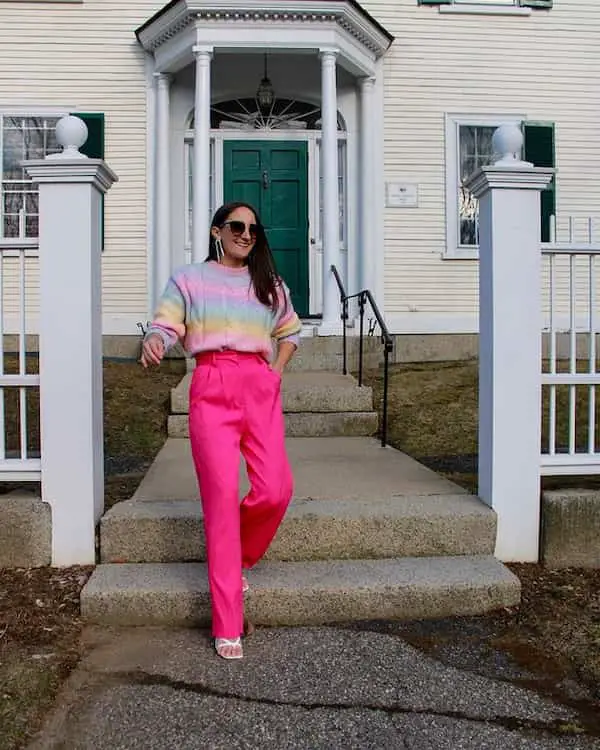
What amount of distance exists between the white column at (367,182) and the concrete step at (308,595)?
6.43 meters

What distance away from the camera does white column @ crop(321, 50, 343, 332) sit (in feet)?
28.0

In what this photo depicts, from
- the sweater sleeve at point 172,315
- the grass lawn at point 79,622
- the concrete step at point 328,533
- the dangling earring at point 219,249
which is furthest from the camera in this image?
the concrete step at point 328,533

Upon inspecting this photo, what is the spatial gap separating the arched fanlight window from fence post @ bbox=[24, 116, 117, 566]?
6514 millimetres

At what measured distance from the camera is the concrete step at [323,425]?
6055mm

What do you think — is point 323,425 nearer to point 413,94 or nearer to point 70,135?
point 70,135

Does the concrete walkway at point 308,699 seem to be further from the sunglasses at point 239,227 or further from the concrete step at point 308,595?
the sunglasses at point 239,227

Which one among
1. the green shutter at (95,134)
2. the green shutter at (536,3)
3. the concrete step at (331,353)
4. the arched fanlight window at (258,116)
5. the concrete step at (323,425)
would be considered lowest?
the concrete step at (323,425)

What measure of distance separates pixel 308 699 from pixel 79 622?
3.65 ft

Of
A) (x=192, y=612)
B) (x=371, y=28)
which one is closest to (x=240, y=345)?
(x=192, y=612)

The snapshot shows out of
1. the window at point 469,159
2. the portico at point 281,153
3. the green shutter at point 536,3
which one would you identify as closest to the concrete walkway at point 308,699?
the portico at point 281,153

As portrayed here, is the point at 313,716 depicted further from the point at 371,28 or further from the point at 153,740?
the point at 371,28

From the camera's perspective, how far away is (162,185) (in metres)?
9.25

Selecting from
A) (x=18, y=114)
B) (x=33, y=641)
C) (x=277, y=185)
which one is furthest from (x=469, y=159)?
(x=33, y=641)

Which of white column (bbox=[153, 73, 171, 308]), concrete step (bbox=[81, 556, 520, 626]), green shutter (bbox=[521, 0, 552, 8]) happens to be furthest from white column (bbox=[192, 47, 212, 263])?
concrete step (bbox=[81, 556, 520, 626])
